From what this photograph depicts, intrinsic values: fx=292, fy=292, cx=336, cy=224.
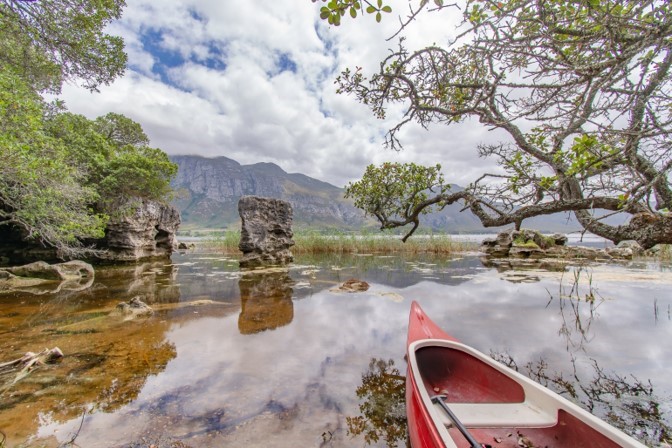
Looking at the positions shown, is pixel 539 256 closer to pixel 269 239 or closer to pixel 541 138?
pixel 269 239

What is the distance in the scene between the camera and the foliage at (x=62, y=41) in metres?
→ 6.69

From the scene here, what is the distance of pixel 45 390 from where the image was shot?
3686 millimetres

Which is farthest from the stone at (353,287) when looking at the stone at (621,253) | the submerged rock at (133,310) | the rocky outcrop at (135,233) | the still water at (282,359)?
the stone at (621,253)

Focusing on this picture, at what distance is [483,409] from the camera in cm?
307

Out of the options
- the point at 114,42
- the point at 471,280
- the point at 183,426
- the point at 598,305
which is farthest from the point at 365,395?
the point at 114,42

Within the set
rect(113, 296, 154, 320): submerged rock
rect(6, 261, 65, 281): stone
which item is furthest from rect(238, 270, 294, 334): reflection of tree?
rect(6, 261, 65, 281): stone

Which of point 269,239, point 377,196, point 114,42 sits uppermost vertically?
point 114,42

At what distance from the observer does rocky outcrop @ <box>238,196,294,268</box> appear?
17156 mm

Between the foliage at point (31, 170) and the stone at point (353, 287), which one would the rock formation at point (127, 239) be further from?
the stone at point (353, 287)

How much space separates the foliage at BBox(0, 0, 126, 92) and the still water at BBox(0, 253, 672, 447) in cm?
656

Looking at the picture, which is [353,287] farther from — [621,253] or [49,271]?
[621,253]

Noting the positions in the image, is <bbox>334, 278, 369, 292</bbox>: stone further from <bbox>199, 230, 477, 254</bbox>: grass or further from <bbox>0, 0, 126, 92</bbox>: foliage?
<bbox>199, 230, 477, 254</bbox>: grass

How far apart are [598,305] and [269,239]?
1483 centimetres

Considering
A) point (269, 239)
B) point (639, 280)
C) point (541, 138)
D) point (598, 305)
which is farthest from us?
point (269, 239)
